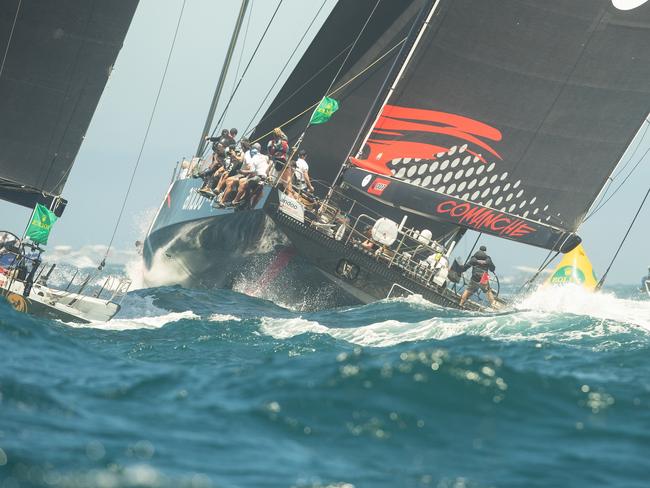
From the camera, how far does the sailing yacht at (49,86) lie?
14430 millimetres

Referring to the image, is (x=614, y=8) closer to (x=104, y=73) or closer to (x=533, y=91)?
(x=533, y=91)

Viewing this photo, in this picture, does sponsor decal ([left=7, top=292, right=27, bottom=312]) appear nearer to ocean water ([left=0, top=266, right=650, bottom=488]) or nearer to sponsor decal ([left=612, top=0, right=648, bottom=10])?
ocean water ([left=0, top=266, right=650, bottom=488])

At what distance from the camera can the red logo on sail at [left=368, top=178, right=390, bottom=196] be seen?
1605 centimetres

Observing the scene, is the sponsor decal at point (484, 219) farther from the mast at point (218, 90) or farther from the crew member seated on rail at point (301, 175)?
the mast at point (218, 90)

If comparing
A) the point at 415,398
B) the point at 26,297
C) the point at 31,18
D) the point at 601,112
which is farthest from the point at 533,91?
the point at 415,398

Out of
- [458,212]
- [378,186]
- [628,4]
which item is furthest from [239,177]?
[628,4]

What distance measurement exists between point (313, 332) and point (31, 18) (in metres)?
6.75

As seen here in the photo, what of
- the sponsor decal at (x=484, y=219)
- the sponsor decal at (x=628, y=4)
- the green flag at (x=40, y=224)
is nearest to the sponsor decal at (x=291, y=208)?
the sponsor decal at (x=484, y=219)

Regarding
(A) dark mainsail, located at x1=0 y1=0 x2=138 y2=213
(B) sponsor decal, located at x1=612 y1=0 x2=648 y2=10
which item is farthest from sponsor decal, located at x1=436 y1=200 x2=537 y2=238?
(A) dark mainsail, located at x1=0 y1=0 x2=138 y2=213

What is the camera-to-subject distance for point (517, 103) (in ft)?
56.4

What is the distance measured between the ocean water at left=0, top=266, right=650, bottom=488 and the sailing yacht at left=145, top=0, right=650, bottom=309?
4262 mm

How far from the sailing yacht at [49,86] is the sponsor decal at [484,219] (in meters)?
5.77

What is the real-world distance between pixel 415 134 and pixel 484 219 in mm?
1935

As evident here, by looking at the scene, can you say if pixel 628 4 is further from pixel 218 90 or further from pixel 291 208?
pixel 218 90
